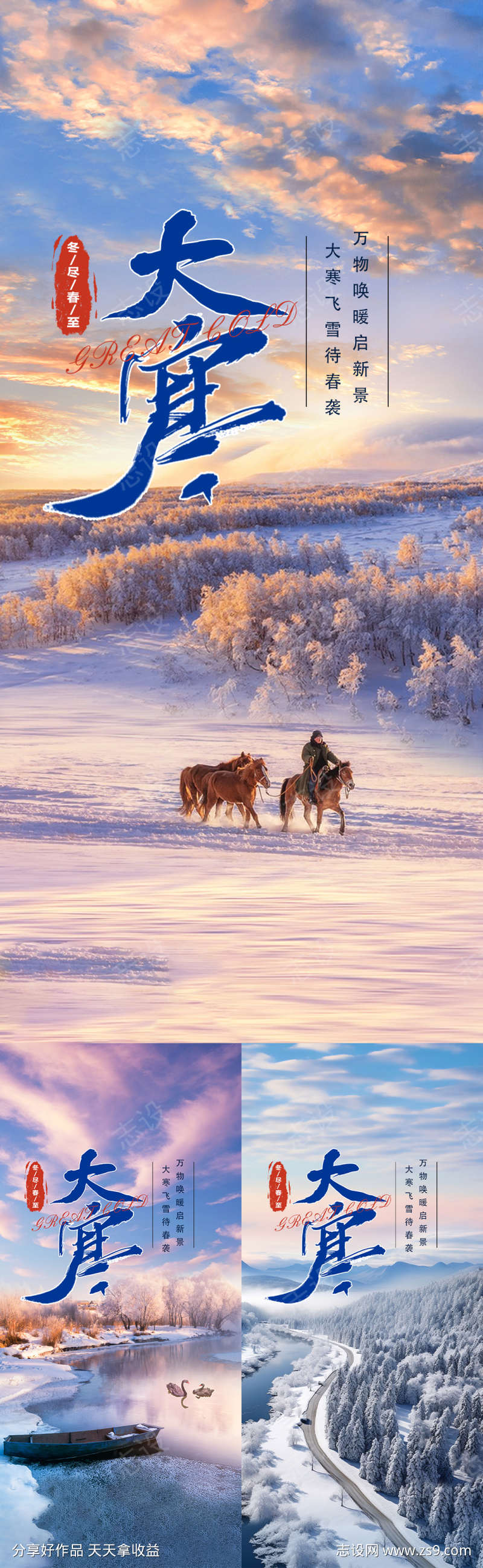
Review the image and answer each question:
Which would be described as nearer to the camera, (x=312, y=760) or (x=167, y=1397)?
(x=167, y=1397)

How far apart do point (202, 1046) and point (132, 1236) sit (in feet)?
2.05

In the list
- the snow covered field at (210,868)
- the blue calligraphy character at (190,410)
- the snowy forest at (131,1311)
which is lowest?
the snowy forest at (131,1311)

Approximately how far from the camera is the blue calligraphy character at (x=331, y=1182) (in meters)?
3.46

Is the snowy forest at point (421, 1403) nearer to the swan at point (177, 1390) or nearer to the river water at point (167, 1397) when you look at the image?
the river water at point (167, 1397)

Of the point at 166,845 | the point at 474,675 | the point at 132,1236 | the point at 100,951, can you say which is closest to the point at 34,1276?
the point at 132,1236

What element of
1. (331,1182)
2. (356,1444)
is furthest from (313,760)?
(356,1444)

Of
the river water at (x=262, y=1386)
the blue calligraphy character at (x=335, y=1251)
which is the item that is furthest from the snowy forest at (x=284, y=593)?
the river water at (x=262, y=1386)

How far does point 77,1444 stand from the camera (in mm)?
3287

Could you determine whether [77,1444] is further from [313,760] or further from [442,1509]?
[313,760]

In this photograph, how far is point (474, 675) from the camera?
4328mm

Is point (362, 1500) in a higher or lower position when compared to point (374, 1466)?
lower

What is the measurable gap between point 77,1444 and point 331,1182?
1.07 m

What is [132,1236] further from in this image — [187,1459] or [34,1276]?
[187,1459]

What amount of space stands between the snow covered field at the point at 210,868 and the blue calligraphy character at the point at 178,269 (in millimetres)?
1225
